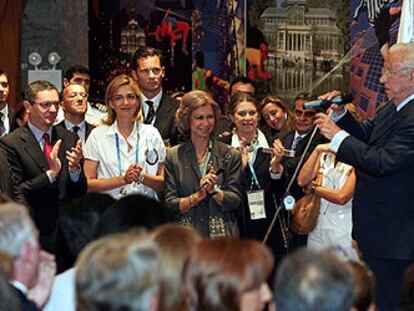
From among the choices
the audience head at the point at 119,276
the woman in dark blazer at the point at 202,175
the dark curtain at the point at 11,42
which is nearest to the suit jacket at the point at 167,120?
the woman in dark blazer at the point at 202,175

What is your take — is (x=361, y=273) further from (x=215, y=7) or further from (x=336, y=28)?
(x=215, y=7)

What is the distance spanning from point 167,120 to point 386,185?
6.14 feet

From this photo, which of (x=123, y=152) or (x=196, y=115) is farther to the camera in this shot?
(x=123, y=152)

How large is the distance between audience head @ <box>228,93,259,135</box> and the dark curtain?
9.89ft

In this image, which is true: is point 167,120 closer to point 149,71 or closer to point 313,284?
point 149,71

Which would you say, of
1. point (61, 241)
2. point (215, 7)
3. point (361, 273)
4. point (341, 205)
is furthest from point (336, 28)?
point (361, 273)

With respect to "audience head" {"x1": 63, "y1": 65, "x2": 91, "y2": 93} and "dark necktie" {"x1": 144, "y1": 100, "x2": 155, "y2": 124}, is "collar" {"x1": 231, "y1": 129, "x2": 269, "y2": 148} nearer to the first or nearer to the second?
"dark necktie" {"x1": 144, "y1": 100, "x2": 155, "y2": 124}

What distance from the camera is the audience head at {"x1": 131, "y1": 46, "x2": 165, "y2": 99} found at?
6395mm

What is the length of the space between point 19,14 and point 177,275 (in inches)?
250

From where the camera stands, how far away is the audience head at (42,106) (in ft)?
19.5

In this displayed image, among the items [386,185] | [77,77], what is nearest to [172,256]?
[386,185]

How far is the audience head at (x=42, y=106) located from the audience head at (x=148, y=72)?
2.05 ft

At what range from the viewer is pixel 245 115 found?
19.8 feet

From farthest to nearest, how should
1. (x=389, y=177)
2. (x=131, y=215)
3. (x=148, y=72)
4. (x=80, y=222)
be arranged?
1. (x=148, y=72)
2. (x=389, y=177)
3. (x=80, y=222)
4. (x=131, y=215)
